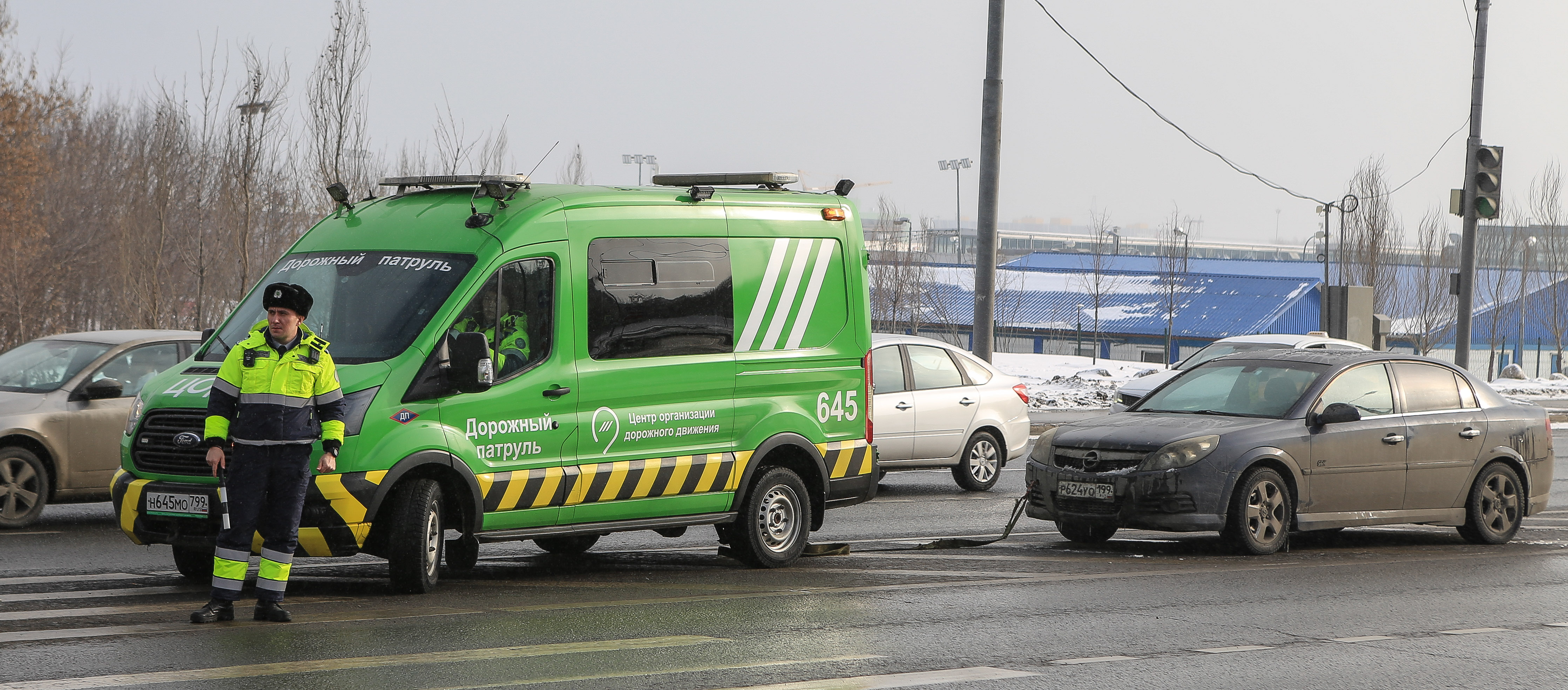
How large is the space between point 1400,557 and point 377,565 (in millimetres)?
7206

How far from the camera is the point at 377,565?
9.76 metres

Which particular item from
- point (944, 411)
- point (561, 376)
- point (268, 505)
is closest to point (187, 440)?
point (268, 505)

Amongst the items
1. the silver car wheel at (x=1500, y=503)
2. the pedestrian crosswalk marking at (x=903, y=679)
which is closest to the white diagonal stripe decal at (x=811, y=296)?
the pedestrian crosswalk marking at (x=903, y=679)

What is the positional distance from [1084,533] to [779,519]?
2747 millimetres

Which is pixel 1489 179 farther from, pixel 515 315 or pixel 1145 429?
pixel 515 315

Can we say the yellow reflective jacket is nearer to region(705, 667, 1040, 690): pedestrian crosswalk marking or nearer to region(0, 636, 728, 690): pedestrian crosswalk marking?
region(0, 636, 728, 690): pedestrian crosswalk marking

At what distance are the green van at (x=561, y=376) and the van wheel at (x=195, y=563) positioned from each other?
0.02 metres

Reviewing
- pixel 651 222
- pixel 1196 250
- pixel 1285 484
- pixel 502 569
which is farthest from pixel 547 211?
pixel 1196 250

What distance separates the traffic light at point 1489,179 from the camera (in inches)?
944

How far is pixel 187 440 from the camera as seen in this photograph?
8094 mm

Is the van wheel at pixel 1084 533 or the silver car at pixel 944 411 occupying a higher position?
the silver car at pixel 944 411

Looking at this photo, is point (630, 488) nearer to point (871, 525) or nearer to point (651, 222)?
point (651, 222)

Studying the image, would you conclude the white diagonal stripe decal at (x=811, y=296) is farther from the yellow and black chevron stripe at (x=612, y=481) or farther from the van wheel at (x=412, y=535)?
the van wheel at (x=412, y=535)

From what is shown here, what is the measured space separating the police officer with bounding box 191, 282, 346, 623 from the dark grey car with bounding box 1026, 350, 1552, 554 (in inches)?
224
